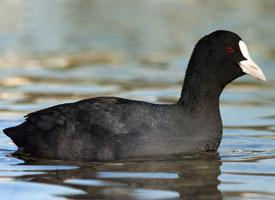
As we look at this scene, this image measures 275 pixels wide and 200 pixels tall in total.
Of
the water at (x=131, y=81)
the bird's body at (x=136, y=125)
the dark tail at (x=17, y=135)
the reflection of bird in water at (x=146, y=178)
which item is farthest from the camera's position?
the dark tail at (x=17, y=135)

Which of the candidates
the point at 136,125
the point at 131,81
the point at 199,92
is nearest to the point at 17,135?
the point at 136,125

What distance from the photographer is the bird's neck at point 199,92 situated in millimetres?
8977

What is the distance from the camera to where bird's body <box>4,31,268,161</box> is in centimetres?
854

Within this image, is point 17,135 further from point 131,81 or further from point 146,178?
point 131,81

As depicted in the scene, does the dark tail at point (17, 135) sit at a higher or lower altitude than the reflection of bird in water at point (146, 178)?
higher

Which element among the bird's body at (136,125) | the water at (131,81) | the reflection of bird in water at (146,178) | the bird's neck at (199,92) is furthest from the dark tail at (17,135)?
the bird's neck at (199,92)

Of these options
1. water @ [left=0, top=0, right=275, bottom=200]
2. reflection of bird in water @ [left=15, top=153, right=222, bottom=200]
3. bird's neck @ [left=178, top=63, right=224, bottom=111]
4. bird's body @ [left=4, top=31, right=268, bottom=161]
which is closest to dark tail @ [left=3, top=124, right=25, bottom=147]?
bird's body @ [left=4, top=31, right=268, bottom=161]

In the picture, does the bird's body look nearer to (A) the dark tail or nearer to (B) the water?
(A) the dark tail

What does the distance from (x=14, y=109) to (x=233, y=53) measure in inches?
133

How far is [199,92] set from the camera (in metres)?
9.05

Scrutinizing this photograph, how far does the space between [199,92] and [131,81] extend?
463cm

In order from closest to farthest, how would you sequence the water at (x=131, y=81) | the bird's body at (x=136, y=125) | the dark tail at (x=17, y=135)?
the water at (x=131, y=81), the bird's body at (x=136, y=125), the dark tail at (x=17, y=135)

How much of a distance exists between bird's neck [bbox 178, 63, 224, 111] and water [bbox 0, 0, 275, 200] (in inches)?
19.4

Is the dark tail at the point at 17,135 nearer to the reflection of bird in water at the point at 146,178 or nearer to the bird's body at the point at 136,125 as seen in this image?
the bird's body at the point at 136,125
